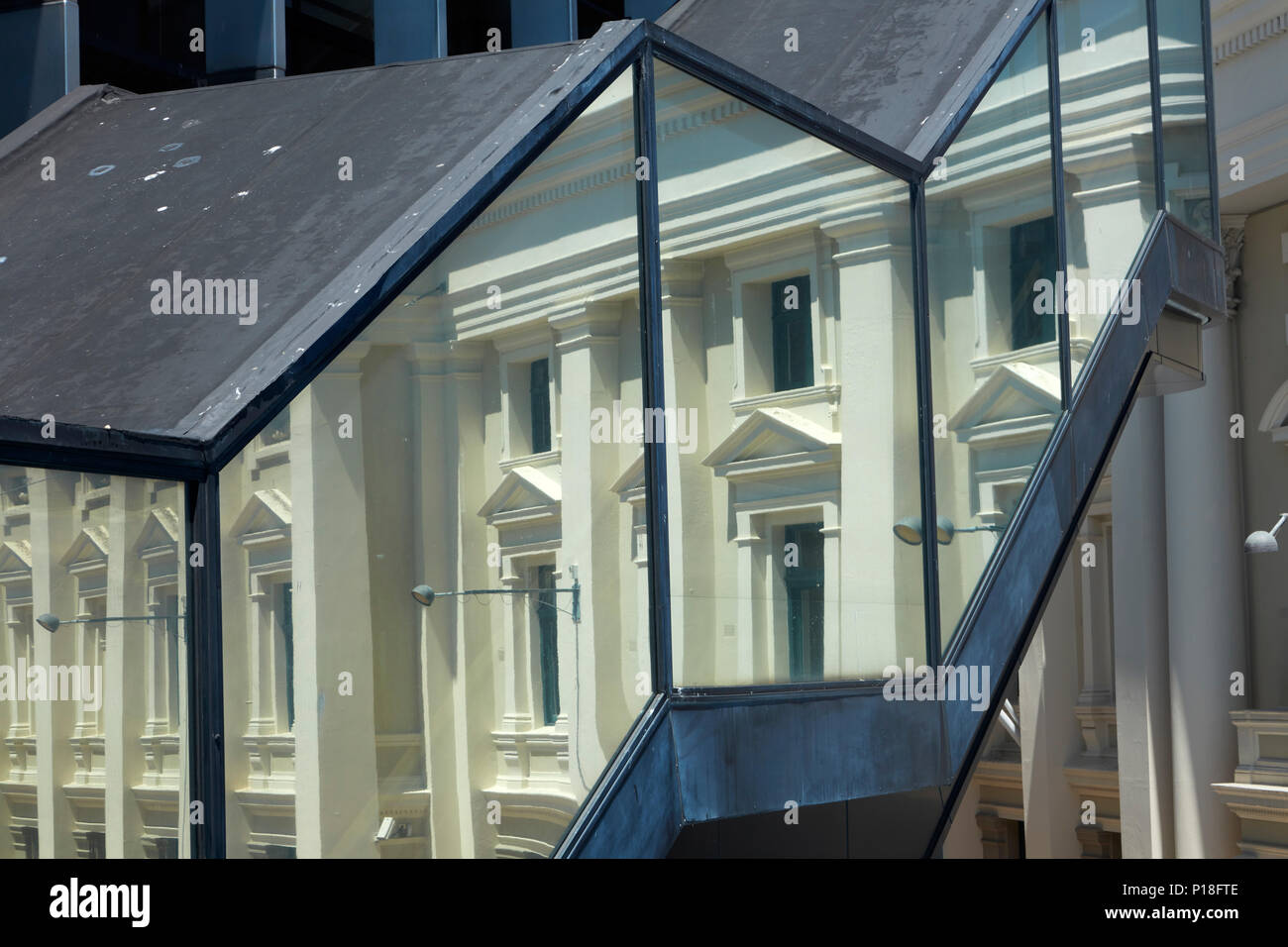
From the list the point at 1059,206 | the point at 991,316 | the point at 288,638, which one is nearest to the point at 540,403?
the point at 288,638

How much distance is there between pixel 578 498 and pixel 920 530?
1.69 metres

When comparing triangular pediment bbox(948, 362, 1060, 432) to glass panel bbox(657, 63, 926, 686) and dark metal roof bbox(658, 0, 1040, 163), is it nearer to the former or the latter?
glass panel bbox(657, 63, 926, 686)

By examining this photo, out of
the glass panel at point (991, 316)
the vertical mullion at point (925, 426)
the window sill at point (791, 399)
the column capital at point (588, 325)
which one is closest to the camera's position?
the column capital at point (588, 325)

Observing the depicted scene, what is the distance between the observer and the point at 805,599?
4.73m

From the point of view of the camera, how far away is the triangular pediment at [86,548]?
9.21 ft

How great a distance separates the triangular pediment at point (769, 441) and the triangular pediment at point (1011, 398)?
90 cm

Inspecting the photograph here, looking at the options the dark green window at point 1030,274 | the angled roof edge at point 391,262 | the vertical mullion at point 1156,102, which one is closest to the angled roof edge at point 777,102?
the angled roof edge at point 391,262

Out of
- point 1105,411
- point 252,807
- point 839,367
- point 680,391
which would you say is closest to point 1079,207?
point 1105,411

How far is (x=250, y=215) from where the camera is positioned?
4.36m

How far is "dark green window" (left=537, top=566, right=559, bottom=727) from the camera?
383 centimetres

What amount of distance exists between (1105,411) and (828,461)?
2.23 metres

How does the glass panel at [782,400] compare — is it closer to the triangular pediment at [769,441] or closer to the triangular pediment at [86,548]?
the triangular pediment at [769,441]

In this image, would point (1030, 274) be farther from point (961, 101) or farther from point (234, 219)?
point (234, 219)
